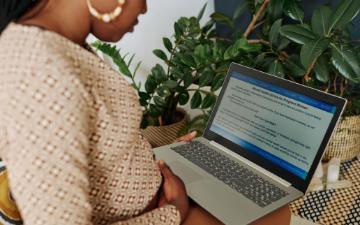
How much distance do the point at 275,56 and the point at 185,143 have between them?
55 centimetres

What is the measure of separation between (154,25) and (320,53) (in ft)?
3.81

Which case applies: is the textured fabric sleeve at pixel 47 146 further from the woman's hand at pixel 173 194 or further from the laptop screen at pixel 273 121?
the laptop screen at pixel 273 121

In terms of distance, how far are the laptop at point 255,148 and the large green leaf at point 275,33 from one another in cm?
33

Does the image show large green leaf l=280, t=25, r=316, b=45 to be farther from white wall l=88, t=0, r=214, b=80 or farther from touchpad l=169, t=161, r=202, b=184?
white wall l=88, t=0, r=214, b=80

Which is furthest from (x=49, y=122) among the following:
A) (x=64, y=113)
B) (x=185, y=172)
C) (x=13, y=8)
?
(x=185, y=172)

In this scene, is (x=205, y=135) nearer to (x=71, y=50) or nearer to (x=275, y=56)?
(x=275, y=56)

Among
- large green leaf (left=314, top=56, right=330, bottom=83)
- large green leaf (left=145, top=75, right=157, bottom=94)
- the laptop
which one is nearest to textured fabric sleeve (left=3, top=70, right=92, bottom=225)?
the laptop

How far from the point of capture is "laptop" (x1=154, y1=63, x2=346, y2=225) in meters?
0.83

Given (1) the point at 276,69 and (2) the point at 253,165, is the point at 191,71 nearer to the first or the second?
(1) the point at 276,69

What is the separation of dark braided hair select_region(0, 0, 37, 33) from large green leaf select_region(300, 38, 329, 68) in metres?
0.81

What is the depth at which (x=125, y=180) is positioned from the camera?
24.3 inches

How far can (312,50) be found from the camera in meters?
1.08

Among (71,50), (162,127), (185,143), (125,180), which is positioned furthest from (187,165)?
(162,127)

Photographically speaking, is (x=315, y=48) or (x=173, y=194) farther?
(x=315, y=48)
